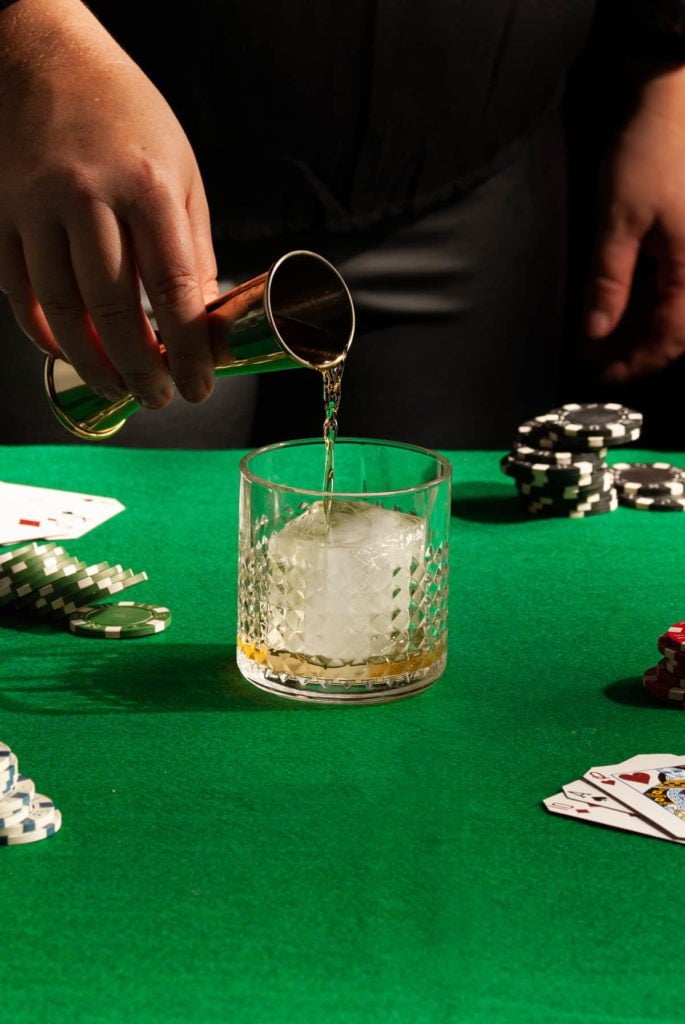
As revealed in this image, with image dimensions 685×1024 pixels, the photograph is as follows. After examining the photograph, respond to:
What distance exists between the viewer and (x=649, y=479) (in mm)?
1558

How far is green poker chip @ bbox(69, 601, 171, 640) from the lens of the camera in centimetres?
113

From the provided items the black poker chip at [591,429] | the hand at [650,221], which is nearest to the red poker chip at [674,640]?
the black poker chip at [591,429]

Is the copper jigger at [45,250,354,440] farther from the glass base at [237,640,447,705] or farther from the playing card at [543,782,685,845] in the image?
the playing card at [543,782,685,845]

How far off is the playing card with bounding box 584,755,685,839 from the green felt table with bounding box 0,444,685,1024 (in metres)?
0.03

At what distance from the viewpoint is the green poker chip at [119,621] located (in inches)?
44.4

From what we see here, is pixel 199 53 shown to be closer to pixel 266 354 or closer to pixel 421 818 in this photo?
pixel 266 354

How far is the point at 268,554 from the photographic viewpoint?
1.03 metres

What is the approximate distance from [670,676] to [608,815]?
8.0 inches

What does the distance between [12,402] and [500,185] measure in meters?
0.78

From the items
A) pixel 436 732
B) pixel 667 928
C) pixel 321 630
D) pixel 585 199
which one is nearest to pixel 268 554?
pixel 321 630

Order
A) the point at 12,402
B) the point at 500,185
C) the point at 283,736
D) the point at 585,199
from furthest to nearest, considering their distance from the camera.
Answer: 1. the point at 585,199
2. the point at 500,185
3. the point at 12,402
4. the point at 283,736

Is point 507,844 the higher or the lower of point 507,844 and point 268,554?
the lower

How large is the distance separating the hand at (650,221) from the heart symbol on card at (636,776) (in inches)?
54.6

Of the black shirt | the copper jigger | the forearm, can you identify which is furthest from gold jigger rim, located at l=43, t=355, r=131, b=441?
the black shirt
